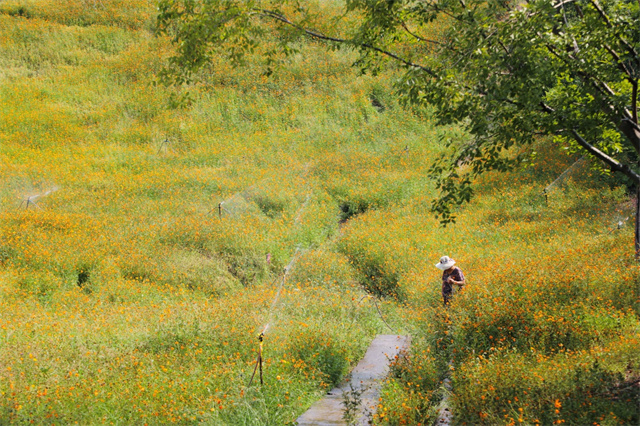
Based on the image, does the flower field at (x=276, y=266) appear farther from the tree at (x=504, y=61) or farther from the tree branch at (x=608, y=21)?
the tree branch at (x=608, y=21)

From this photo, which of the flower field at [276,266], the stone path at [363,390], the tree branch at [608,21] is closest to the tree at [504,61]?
the tree branch at [608,21]

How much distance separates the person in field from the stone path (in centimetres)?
101

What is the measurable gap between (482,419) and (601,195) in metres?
11.3

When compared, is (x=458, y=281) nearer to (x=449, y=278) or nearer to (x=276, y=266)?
(x=449, y=278)

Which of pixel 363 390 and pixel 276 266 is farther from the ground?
pixel 276 266

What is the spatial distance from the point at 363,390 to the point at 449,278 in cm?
314

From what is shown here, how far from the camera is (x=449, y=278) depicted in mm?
9562

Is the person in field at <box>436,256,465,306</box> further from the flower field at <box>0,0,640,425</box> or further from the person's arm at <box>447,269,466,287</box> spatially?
the flower field at <box>0,0,640,425</box>

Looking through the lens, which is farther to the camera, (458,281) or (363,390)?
(458,281)

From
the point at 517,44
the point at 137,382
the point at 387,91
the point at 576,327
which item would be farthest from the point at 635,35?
the point at 387,91

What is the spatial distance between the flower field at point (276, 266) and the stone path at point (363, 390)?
8.2 inches

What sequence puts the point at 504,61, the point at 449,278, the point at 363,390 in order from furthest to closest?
the point at 449,278 → the point at 363,390 → the point at 504,61

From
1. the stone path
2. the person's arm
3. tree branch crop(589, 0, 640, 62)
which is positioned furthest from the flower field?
tree branch crop(589, 0, 640, 62)

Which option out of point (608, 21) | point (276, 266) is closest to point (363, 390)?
point (608, 21)
